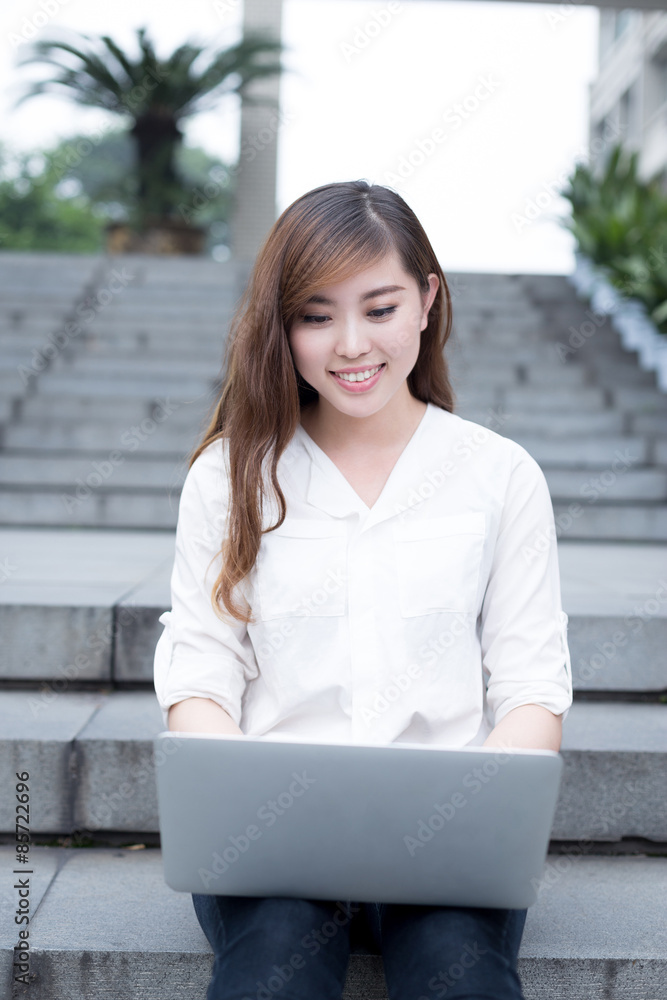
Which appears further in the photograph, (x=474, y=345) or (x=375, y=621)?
(x=474, y=345)

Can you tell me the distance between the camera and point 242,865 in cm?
103

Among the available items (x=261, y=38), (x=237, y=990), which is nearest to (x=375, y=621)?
(x=237, y=990)

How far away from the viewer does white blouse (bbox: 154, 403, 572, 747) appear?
1277mm

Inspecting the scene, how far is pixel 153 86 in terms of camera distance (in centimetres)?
862

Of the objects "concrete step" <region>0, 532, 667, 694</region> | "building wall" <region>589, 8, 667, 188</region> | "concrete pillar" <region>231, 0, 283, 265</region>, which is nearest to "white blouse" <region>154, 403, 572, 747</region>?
"concrete step" <region>0, 532, 667, 694</region>

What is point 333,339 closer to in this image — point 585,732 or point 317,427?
point 317,427

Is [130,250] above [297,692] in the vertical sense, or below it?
above

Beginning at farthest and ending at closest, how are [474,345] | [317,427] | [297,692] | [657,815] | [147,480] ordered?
[474,345] < [147,480] < [657,815] < [317,427] < [297,692]

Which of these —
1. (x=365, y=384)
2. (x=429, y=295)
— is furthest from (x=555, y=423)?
(x=365, y=384)

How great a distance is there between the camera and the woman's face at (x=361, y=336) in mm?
1299

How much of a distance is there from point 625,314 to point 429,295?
15.0 feet

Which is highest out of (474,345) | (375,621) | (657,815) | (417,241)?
(474,345)

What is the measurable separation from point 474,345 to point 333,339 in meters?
4.19

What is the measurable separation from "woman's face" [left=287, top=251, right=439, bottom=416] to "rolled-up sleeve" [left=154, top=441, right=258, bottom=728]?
0.22 meters
